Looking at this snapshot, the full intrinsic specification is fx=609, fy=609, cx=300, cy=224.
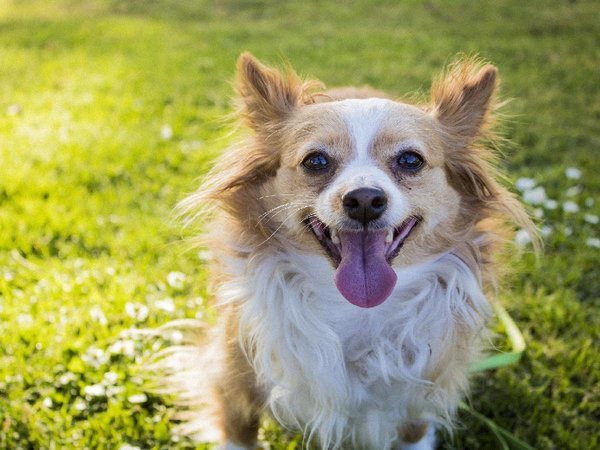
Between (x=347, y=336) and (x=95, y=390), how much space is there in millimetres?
1318

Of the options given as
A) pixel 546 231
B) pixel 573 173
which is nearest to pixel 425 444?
pixel 546 231

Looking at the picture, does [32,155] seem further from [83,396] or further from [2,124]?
[83,396]

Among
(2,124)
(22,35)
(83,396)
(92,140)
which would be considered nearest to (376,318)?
(83,396)

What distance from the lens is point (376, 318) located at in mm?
2455

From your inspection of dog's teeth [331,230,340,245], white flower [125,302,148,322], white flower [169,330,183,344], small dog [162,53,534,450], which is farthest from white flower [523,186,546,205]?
white flower [125,302,148,322]

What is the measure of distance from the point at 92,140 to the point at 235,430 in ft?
10.7

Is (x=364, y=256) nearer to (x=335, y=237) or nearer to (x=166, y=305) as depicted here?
(x=335, y=237)

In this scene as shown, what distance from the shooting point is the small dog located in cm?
233

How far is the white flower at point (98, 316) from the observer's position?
3.33 m

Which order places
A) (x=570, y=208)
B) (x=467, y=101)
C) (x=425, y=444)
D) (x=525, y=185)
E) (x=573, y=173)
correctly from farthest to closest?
1. (x=573, y=173)
2. (x=525, y=185)
3. (x=570, y=208)
4. (x=425, y=444)
5. (x=467, y=101)

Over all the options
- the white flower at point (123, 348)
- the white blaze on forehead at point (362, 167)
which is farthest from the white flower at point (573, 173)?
the white flower at point (123, 348)

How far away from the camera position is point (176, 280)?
3.71 meters

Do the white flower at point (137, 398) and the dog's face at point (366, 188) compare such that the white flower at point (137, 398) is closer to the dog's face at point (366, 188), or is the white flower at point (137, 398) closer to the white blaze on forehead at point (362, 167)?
the dog's face at point (366, 188)

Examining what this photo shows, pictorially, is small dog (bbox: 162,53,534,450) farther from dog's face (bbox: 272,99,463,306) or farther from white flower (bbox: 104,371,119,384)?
white flower (bbox: 104,371,119,384)
